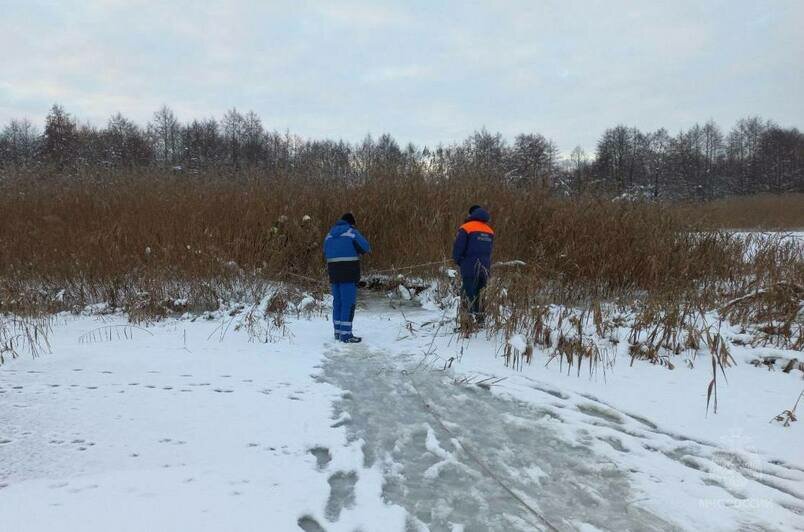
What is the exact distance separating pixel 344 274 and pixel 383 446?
349 centimetres

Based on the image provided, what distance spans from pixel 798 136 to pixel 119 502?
3750 inches

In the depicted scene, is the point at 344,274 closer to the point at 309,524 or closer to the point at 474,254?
the point at 474,254

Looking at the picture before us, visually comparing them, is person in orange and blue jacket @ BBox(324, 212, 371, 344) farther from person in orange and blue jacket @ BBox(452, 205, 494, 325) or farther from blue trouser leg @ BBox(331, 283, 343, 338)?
person in orange and blue jacket @ BBox(452, 205, 494, 325)

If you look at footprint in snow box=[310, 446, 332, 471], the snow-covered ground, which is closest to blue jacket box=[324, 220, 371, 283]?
the snow-covered ground

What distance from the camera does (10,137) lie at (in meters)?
59.3

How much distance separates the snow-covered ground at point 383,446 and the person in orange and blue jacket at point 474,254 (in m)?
1.97

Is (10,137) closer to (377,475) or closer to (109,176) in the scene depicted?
(109,176)

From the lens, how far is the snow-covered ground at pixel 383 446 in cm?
243

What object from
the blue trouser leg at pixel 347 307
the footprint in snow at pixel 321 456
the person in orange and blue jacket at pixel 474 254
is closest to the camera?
the footprint in snow at pixel 321 456

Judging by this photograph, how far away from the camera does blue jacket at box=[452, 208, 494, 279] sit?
699 cm

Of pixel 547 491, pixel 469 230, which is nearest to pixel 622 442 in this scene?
pixel 547 491

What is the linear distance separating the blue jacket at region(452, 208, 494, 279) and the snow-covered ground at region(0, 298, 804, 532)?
2.03 meters

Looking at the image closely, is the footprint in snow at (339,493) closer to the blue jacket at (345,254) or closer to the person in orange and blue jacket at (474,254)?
the blue jacket at (345,254)

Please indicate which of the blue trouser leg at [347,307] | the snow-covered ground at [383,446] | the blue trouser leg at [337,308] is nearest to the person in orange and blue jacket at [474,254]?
the blue trouser leg at [347,307]
